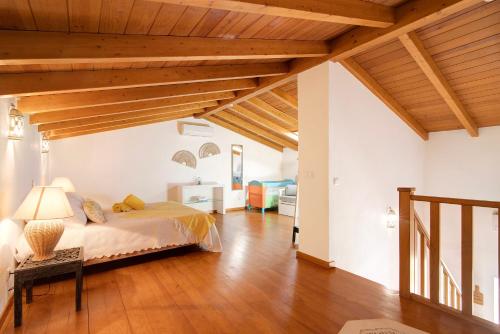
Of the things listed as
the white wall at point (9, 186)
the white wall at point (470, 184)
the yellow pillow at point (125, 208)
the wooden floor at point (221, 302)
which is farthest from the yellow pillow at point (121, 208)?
the white wall at point (470, 184)

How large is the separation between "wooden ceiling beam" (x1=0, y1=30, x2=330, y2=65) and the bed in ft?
6.82

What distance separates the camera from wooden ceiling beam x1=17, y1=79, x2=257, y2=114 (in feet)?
9.14

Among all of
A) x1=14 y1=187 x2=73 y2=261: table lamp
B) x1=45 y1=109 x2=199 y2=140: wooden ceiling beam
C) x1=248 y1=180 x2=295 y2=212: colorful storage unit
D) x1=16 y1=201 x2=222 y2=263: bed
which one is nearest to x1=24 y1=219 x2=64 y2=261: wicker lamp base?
x1=14 y1=187 x2=73 y2=261: table lamp

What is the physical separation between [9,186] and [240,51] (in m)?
2.50

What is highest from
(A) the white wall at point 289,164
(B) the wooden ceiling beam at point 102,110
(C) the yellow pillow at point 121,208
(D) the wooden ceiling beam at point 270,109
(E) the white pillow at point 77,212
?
(D) the wooden ceiling beam at point 270,109

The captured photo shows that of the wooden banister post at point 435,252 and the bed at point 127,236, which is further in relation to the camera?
the bed at point 127,236

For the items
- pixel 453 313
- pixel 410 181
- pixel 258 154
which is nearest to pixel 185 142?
pixel 258 154

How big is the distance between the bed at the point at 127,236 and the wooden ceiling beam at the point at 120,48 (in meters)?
2.08

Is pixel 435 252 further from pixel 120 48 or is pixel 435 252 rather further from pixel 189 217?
pixel 120 48

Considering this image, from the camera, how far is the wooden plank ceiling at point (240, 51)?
1.78m

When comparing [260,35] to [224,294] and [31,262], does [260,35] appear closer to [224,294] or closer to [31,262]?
[224,294]

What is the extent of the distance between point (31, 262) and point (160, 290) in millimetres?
1189

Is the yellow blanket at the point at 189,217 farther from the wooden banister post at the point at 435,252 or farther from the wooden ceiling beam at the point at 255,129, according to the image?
the wooden ceiling beam at the point at 255,129

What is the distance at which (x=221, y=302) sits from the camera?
2.55m
